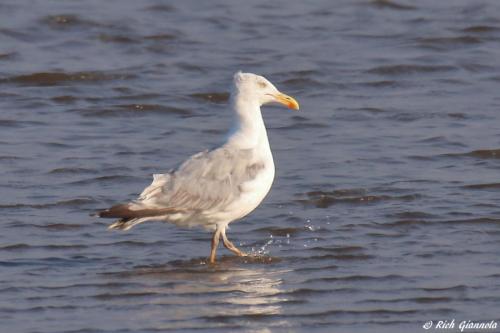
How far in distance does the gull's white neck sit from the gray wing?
0.18m

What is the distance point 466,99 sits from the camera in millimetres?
13328

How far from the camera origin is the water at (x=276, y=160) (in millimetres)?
7312

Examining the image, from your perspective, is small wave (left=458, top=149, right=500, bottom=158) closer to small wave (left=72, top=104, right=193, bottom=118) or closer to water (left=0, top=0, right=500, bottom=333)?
water (left=0, top=0, right=500, bottom=333)

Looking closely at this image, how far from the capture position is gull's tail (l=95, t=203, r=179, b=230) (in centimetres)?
786

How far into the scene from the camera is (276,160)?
1127 cm

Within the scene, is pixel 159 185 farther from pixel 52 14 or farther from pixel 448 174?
pixel 52 14

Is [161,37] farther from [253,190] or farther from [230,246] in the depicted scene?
[253,190]

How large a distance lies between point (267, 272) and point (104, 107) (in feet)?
18.2

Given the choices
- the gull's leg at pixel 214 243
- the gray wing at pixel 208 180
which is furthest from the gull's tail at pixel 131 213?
the gull's leg at pixel 214 243

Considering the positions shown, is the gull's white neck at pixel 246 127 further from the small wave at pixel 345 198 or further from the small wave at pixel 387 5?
the small wave at pixel 387 5

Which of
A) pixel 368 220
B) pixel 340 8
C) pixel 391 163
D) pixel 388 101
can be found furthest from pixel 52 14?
pixel 368 220

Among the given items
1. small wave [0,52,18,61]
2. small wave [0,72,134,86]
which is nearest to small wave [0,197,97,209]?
small wave [0,72,134,86]

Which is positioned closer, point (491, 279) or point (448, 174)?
point (491, 279)

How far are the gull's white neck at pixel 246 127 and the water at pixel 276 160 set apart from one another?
0.76m
